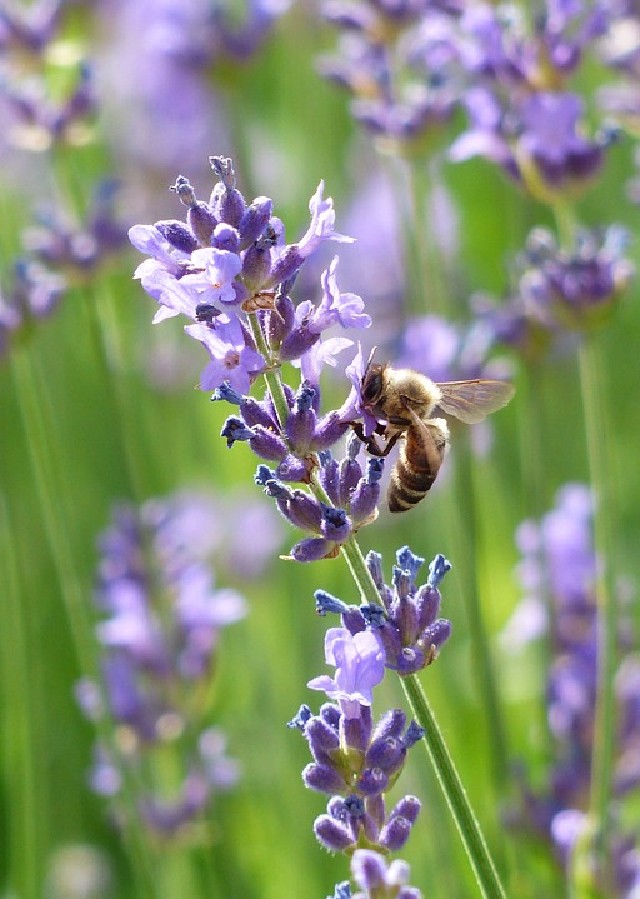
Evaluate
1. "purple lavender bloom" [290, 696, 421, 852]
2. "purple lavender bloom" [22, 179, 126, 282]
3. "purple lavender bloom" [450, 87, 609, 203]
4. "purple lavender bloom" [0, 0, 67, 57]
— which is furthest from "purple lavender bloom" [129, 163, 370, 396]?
"purple lavender bloom" [0, 0, 67, 57]

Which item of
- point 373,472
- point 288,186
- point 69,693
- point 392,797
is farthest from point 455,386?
point 288,186

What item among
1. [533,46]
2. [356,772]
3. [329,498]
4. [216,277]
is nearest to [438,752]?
[356,772]

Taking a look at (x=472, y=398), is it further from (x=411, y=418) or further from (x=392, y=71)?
(x=392, y=71)

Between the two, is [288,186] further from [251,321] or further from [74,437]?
[251,321]

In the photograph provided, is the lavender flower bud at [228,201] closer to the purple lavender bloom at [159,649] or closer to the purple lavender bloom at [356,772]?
the purple lavender bloom at [356,772]

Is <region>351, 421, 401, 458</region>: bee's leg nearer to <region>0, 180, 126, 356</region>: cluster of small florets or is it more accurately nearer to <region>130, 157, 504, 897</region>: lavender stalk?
<region>130, 157, 504, 897</region>: lavender stalk

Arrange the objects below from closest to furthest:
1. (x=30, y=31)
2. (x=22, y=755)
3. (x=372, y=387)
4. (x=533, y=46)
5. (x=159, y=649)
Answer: (x=372, y=387) < (x=533, y=46) < (x=159, y=649) < (x=30, y=31) < (x=22, y=755)

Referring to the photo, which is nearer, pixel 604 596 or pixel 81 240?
pixel 604 596

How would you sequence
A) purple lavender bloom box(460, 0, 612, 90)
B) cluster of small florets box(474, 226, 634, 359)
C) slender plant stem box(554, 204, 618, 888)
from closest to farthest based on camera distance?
slender plant stem box(554, 204, 618, 888) → cluster of small florets box(474, 226, 634, 359) → purple lavender bloom box(460, 0, 612, 90)
